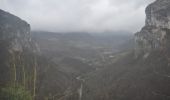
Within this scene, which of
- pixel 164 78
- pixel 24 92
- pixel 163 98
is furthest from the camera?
pixel 164 78

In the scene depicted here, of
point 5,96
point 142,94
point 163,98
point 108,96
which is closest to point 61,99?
point 108,96

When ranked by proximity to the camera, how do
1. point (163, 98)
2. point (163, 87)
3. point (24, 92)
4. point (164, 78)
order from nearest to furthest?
point (24, 92) → point (163, 98) → point (163, 87) → point (164, 78)

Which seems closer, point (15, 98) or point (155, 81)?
point (15, 98)

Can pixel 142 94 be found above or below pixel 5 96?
below

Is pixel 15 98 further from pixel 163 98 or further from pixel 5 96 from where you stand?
pixel 163 98

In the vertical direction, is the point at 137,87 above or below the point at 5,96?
below

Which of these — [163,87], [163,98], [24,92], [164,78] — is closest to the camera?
[24,92]

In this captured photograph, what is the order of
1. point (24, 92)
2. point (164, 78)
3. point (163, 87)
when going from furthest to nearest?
point (164, 78)
point (163, 87)
point (24, 92)

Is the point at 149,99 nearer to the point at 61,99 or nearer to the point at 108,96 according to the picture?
the point at 108,96

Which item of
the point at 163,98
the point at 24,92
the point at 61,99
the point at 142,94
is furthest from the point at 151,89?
the point at 24,92
